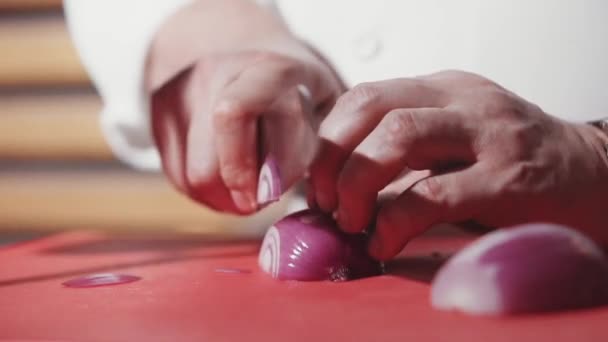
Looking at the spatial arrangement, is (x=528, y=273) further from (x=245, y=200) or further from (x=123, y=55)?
(x=123, y=55)

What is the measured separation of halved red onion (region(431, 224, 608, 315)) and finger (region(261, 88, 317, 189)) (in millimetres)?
164

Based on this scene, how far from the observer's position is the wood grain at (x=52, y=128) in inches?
51.3

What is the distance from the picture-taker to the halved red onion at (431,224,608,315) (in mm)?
412

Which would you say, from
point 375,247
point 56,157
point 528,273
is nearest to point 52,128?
point 56,157

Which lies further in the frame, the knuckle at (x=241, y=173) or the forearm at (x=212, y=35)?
the forearm at (x=212, y=35)

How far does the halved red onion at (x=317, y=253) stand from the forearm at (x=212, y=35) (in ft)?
0.82

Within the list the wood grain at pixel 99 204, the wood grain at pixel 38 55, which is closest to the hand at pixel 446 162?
the wood grain at pixel 99 204

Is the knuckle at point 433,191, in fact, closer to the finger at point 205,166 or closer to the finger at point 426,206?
the finger at point 426,206

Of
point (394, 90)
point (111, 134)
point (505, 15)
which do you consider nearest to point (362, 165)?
point (394, 90)

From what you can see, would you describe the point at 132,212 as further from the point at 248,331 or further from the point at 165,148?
the point at 248,331

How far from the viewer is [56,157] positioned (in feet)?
4.36

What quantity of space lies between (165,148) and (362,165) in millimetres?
390

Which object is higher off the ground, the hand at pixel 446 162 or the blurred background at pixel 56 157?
the hand at pixel 446 162

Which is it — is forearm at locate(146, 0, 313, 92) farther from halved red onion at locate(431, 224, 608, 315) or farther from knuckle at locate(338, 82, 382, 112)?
halved red onion at locate(431, 224, 608, 315)
